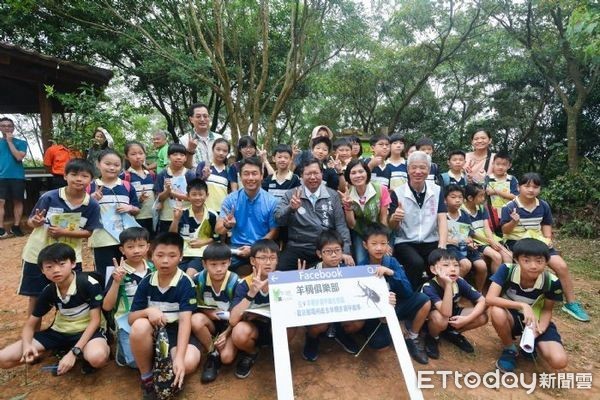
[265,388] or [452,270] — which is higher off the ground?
[452,270]

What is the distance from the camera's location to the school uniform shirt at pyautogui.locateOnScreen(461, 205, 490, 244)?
472 centimetres

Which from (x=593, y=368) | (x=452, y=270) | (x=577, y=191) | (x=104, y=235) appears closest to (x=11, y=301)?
(x=104, y=235)

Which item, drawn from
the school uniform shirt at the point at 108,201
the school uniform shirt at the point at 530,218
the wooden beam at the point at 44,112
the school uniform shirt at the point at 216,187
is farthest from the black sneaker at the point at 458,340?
the wooden beam at the point at 44,112

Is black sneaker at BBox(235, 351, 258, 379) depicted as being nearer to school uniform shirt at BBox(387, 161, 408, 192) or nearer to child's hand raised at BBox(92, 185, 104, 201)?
child's hand raised at BBox(92, 185, 104, 201)

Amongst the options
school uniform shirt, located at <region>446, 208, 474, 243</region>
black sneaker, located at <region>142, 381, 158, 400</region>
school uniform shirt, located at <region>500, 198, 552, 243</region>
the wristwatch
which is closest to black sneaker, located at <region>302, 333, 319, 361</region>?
black sneaker, located at <region>142, 381, 158, 400</region>

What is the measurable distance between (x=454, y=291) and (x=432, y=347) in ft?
2.00

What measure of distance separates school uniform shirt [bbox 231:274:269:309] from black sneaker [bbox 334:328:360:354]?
93 centimetres

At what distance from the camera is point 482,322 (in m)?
3.49

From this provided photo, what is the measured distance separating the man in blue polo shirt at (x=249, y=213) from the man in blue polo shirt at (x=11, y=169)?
5.52 metres

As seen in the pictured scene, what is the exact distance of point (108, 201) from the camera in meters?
4.03

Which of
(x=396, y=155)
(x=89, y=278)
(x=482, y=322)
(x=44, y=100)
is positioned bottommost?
(x=482, y=322)

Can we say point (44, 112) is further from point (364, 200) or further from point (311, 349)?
point (311, 349)

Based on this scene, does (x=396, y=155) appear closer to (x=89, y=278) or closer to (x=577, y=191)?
(x=89, y=278)

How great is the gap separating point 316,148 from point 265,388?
9.73ft
